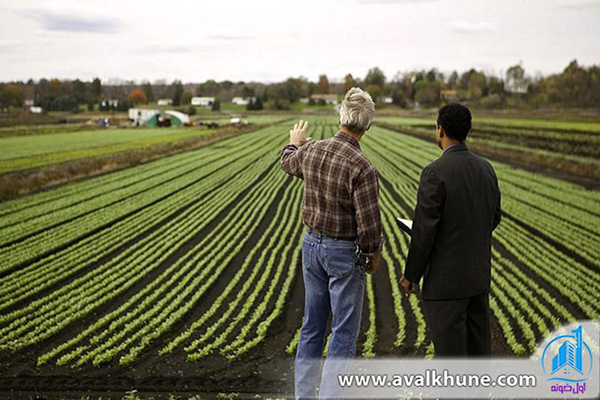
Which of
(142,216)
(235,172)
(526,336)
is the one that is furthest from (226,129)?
(526,336)

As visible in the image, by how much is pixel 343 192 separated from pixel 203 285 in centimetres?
617

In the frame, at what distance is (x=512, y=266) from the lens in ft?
34.0

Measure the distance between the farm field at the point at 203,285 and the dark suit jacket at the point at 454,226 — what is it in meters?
2.42

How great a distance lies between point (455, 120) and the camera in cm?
348

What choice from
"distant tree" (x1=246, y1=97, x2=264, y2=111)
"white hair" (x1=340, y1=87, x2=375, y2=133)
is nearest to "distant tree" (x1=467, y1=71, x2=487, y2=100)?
"distant tree" (x1=246, y1=97, x2=264, y2=111)

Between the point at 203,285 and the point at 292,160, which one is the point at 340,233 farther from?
the point at 203,285

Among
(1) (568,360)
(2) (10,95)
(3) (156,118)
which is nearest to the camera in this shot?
(1) (568,360)

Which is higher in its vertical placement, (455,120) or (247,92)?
(247,92)

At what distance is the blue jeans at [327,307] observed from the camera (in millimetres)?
3465

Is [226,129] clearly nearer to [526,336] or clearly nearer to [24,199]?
[24,199]

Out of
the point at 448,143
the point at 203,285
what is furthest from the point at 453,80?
the point at 448,143

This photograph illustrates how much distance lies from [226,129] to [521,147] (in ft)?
96.2

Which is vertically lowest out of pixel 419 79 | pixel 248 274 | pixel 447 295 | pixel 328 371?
pixel 248 274

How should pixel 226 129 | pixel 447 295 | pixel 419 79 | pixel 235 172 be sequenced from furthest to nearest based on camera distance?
pixel 419 79 < pixel 226 129 < pixel 235 172 < pixel 447 295
